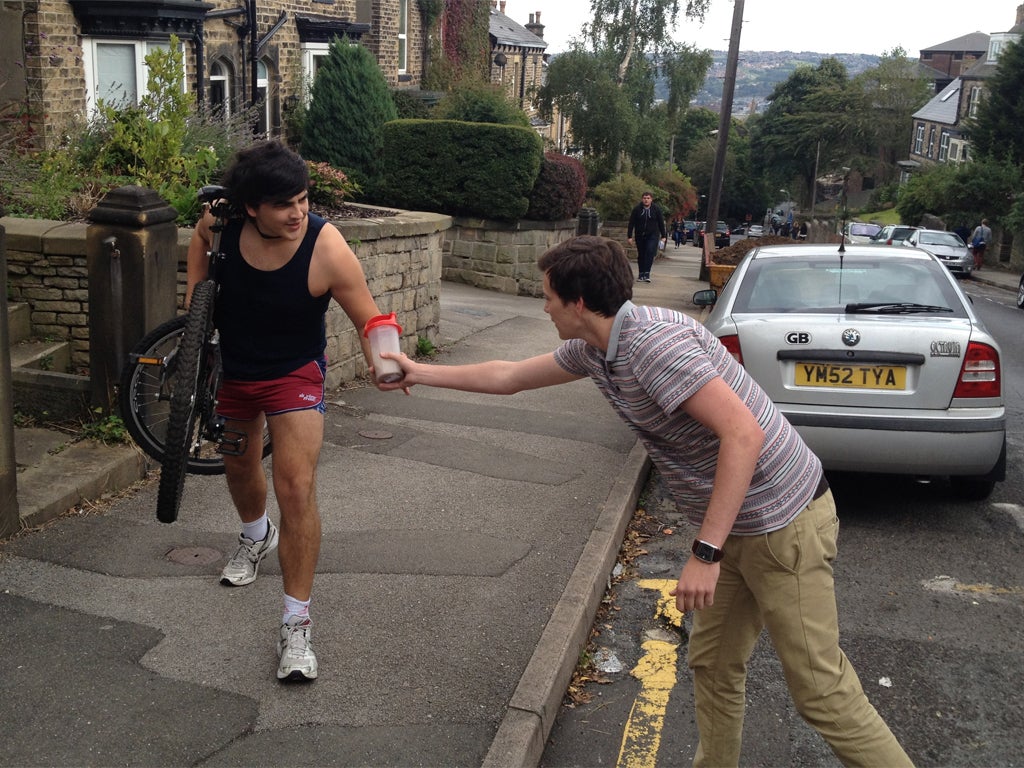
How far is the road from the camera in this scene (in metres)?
4.02

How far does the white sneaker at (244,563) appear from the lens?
4.79 meters

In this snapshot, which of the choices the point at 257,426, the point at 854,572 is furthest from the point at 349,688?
the point at 854,572

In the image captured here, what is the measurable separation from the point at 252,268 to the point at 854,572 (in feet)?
12.0

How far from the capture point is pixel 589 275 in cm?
309

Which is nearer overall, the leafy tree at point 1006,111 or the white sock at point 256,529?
the white sock at point 256,529

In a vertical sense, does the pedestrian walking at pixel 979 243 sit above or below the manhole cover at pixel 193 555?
below

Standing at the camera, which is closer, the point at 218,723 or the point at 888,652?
the point at 218,723

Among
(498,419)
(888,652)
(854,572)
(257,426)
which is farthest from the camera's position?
(498,419)

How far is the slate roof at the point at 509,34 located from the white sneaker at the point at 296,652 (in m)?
38.5

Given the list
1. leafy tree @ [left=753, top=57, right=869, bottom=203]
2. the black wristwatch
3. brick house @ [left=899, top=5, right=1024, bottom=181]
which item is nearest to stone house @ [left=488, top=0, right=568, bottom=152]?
brick house @ [left=899, top=5, right=1024, bottom=181]

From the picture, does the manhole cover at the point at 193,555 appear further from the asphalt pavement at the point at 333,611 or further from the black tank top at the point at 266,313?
the black tank top at the point at 266,313

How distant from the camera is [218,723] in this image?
3.68 metres

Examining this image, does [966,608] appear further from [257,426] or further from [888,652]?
[257,426]

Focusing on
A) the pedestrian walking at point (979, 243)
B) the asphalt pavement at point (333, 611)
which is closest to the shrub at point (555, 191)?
the asphalt pavement at point (333, 611)
